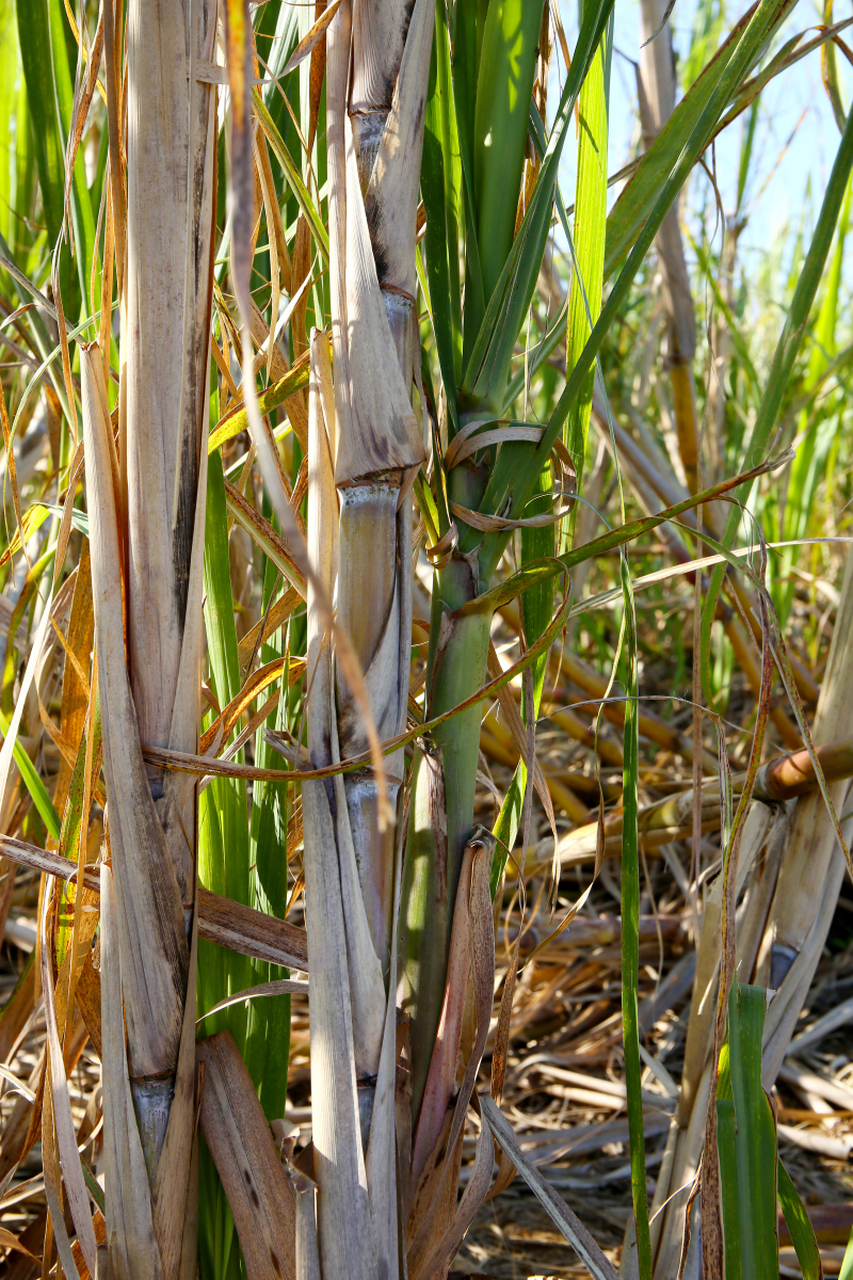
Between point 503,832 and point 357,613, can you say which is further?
point 503,832

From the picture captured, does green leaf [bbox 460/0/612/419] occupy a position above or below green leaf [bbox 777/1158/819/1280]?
above

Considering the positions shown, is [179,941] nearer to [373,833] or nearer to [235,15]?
[373,833]

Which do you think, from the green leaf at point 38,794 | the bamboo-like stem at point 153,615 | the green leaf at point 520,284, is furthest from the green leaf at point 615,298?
the green leaf at point 38,794

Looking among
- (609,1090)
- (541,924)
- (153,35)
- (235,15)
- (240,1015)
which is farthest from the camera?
(541,924)

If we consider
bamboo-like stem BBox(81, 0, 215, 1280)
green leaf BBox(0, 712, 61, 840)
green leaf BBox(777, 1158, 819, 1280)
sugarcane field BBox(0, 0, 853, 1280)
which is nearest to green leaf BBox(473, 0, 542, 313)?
sugarcane field BBox(0, 0, 853, 1280)

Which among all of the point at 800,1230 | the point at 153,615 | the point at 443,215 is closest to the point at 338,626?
the point at 153,615

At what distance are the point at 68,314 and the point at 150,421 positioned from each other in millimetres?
237

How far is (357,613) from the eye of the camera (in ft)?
1.03

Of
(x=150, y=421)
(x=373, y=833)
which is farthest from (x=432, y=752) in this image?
(x=150, y=421)

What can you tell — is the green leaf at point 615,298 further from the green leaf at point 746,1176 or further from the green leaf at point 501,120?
the green leaf at point 746,1176

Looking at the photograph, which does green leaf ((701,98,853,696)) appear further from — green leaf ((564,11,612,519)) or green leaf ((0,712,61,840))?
green leaf ((0,712,61,840))

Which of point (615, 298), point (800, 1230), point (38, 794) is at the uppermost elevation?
point (615, 298)

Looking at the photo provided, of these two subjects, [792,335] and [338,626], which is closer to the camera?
[338,626]

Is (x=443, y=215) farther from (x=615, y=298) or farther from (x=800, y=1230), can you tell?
(x=800, y=1230)
